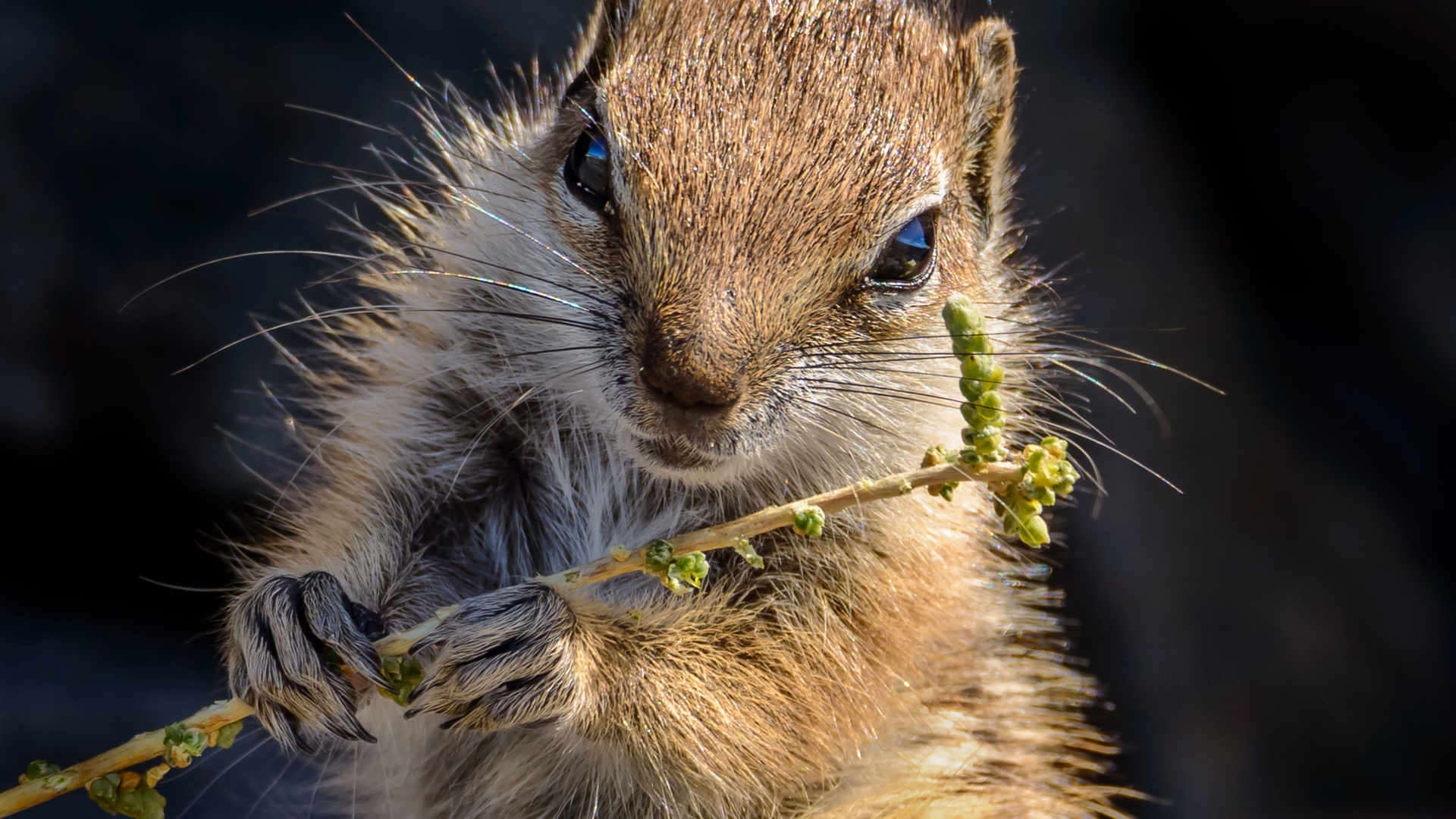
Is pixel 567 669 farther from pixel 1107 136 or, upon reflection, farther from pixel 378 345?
pixel 1107 136

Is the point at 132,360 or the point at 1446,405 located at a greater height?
the point at 132,360

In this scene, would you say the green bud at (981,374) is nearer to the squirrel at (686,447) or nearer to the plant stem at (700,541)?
the plant stem at (700,541)

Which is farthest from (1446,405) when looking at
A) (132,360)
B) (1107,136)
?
(132,360)

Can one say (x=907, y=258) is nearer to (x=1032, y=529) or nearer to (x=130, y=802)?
(x=1032, y=529)

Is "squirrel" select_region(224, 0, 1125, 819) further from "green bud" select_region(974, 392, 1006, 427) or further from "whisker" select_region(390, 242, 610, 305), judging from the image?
"green bud" select_region(974, 392, 1006, 427)

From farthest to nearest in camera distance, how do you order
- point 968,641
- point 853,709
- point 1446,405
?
1. point 1446,405
2. point 968,641
3. point 853,709

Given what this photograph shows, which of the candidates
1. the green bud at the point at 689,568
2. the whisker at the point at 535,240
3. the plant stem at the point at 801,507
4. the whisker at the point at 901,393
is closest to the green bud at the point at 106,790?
the plant stem at the point at 801,507

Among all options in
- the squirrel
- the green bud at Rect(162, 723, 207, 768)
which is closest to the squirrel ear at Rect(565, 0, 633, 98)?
the squirrel
